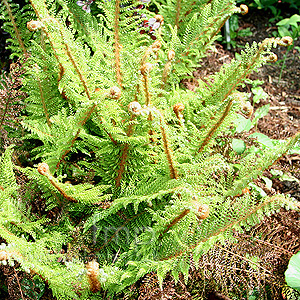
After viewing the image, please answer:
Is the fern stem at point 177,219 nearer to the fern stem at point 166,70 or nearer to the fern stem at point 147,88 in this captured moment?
the fern stem at point 147,88

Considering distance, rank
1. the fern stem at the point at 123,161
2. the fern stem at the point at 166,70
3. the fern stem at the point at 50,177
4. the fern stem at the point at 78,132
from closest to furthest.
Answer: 1. the fern stem at the point at 50,177
2. the fern stem at the point at 78,132
3. the fern stem at the point at 123,161
4. the fern stem at the point at 166,70

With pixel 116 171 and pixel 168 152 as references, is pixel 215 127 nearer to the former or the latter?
pixel 168 152

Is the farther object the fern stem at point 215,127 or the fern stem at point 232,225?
the fern stem at point 215,127

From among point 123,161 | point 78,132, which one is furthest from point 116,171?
point 78,132

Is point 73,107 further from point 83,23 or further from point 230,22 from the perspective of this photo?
point 230,22

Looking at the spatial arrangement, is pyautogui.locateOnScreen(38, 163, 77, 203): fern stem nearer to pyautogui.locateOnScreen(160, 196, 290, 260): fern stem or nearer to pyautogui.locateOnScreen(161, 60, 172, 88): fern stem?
pyautogui.locateOnScreen(160, 196, 290, 260): fern stem

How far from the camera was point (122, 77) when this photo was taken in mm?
1309

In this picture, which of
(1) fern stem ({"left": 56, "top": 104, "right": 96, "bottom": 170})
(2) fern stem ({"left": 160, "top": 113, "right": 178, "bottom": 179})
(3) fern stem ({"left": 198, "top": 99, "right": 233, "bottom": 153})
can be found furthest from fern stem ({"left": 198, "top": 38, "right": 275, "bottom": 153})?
(1) fern stem ({"left": 56, "top": 104, "right": 96, "bottom": 170})

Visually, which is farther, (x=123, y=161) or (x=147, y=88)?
(x=123, y=161)

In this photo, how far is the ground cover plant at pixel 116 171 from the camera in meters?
1.04

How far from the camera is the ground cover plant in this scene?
1.04 m

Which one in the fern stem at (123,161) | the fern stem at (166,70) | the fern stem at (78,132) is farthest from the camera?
the fern stem at (166,70)

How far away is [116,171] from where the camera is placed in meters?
1.29

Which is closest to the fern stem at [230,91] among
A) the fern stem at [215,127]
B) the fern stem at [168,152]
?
the fern stem at [215,127]
